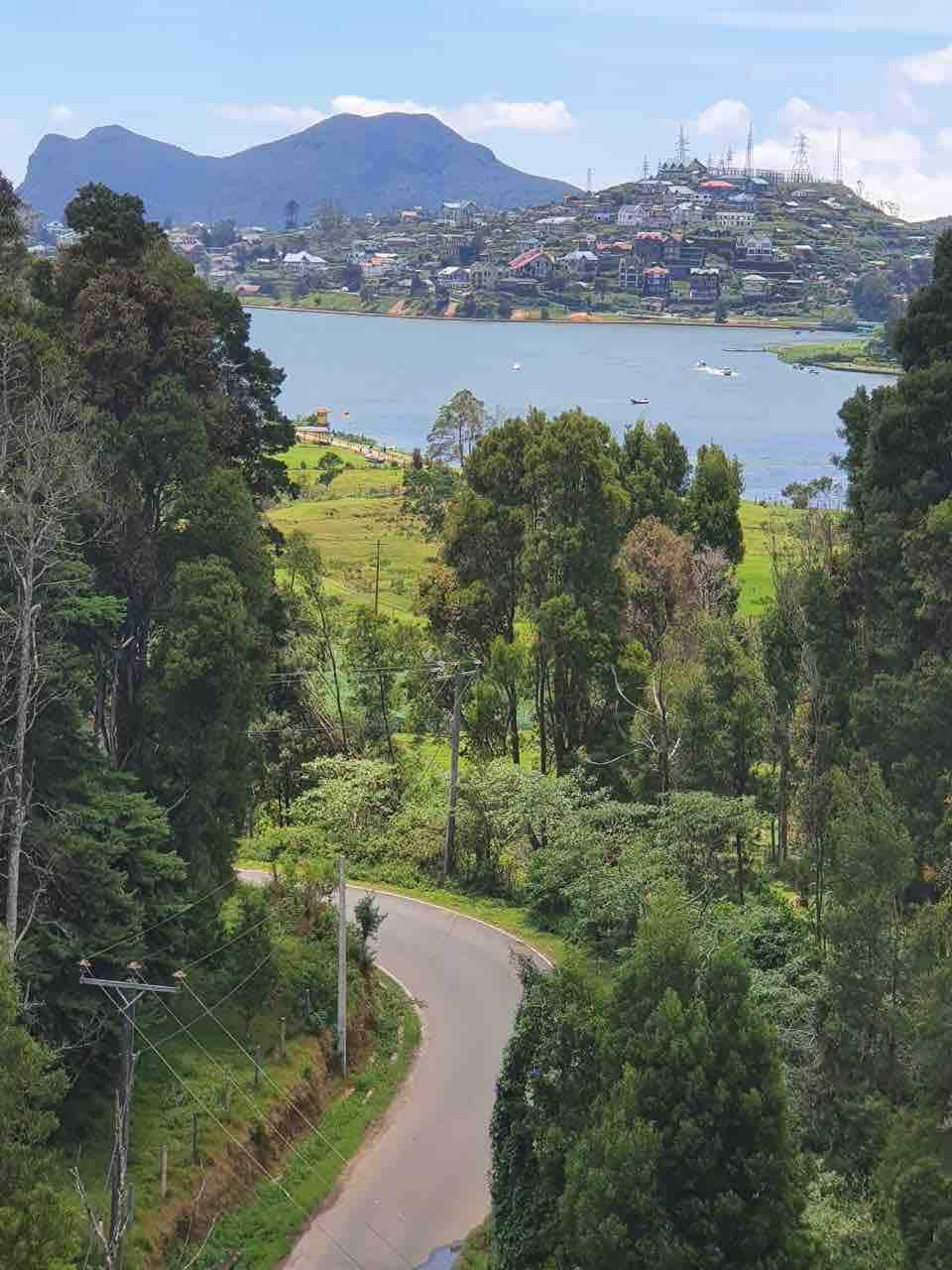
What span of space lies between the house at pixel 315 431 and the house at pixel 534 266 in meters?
77.3

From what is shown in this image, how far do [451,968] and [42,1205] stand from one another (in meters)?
8.83

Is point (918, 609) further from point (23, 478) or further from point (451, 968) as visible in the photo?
point (23, 478)

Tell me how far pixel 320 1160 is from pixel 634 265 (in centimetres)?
13772

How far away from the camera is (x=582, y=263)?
14800cm

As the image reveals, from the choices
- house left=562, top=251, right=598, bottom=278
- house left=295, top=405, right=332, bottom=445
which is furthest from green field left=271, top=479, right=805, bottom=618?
house left=562, top=251, right=598, bottom=278

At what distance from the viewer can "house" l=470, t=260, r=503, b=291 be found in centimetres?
14525

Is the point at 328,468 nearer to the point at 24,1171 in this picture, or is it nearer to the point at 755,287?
the point at 24,1171

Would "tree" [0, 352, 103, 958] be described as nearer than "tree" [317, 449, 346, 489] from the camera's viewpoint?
Yes

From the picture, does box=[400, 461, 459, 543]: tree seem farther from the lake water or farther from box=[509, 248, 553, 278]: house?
box=[509, 248, 553, 278]: house

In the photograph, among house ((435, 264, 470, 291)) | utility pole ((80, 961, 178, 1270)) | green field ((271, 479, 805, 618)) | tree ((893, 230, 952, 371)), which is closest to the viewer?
utility pole ((80, 961, 178, 1270))

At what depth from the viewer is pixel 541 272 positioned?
14638 centimetres

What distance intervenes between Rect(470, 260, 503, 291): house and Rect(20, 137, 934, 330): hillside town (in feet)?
0.43

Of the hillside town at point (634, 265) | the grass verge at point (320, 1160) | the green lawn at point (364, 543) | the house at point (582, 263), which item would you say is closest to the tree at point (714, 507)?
the green lawn at point (364, 543)

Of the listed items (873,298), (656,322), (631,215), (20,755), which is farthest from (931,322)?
(631,215)
